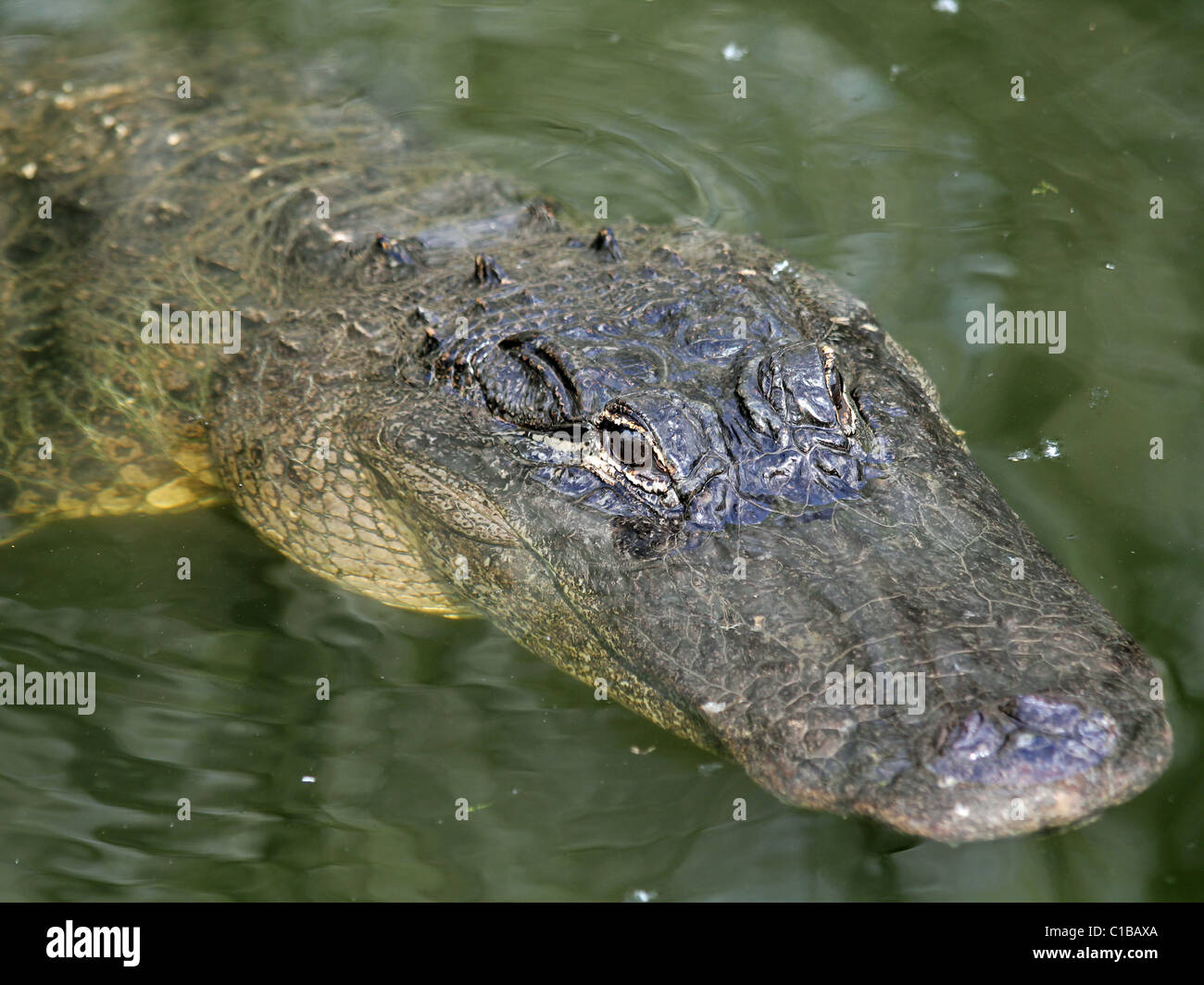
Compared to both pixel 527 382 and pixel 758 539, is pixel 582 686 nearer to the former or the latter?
pixel 758 539

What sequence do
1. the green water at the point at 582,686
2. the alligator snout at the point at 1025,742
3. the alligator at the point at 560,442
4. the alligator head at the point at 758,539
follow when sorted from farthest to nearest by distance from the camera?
the green water at the point at 582,686 < the alligator at the point at 560,442 < the alligator head at the point at 758,539 < the alligator snout at the point at 1025,742

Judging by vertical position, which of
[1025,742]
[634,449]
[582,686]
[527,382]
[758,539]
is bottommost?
[1025,742]

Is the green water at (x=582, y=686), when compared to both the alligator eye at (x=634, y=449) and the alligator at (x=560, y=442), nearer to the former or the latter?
the alligator at (x=560, y=442)

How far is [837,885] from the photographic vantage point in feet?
10.8

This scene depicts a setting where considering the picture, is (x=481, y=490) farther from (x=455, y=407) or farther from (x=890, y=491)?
(x=890, y=491)

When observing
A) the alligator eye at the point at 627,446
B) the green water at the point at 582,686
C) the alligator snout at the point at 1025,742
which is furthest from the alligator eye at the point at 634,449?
the alligator snout at the point at 1025,742

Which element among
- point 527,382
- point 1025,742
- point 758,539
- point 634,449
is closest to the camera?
point 1025,742

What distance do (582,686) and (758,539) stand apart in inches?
35.9

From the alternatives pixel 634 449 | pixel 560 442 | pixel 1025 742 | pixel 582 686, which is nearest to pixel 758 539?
pixel 634 449

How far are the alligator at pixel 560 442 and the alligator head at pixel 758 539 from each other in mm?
11

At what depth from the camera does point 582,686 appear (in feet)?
12.7

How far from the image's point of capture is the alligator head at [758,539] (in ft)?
9.04

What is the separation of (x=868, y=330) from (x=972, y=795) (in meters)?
2.35

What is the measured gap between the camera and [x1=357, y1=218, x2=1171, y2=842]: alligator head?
276 centimetres
